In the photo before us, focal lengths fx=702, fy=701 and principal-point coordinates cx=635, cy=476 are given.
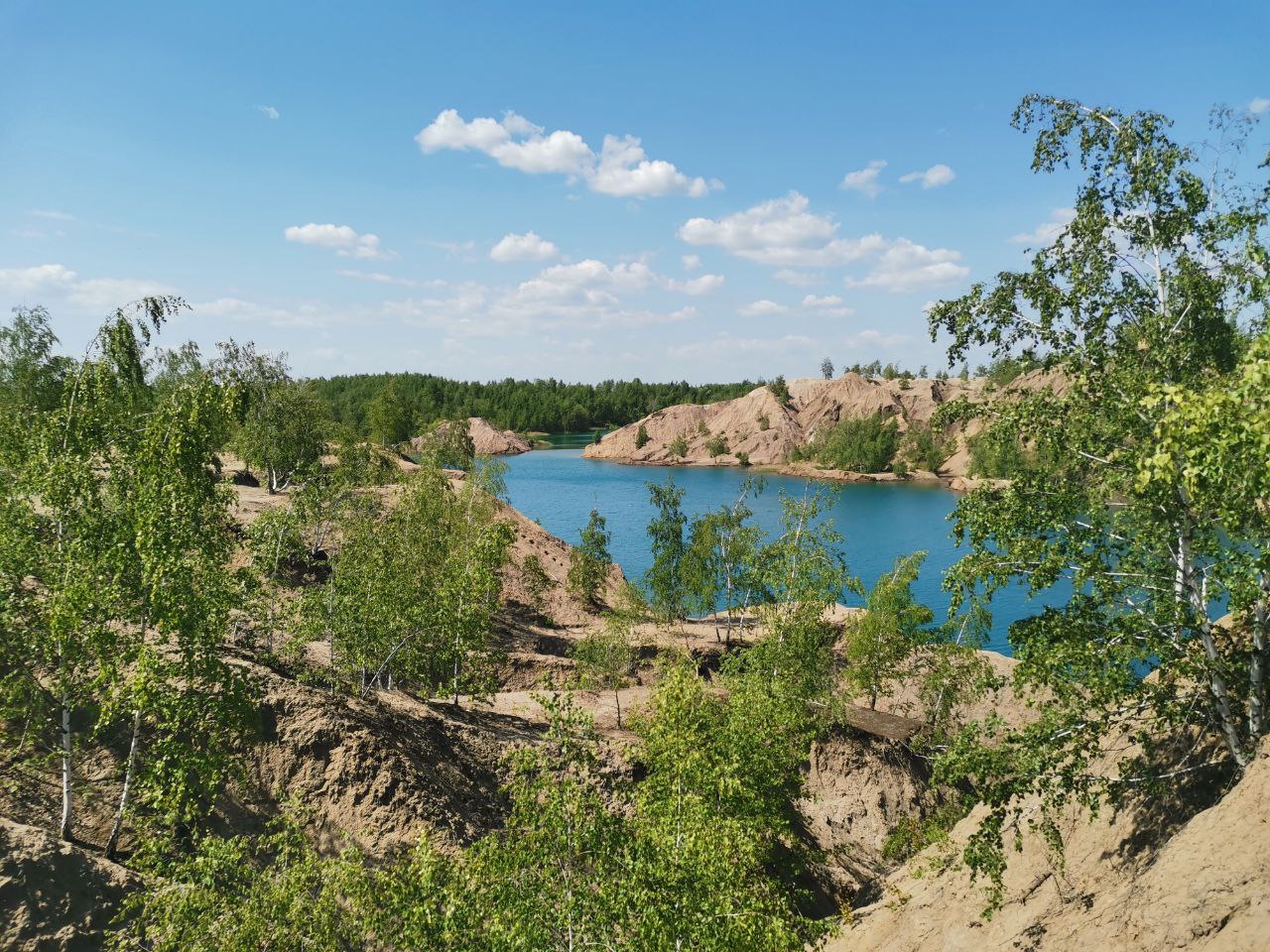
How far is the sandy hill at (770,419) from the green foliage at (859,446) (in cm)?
705

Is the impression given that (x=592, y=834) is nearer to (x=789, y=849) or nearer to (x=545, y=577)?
(x=789, y=849)

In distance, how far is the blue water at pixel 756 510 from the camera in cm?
6153

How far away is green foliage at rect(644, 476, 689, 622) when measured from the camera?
43.9m

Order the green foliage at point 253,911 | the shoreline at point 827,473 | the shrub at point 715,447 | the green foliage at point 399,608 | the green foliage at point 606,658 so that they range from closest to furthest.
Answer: the green foliage at point 253,911, the green foliage at point 399,608, the green foliage at point 606,658, the shoreline at point 827,473, the shrub at point 715,447

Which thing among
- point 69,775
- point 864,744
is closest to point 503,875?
point 69,775

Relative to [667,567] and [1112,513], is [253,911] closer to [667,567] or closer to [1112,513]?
[1112,513]

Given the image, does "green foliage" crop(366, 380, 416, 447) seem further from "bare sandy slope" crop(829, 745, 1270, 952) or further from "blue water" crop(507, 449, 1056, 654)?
"bare sandy slope" crop(829, 745, 1270, 952)

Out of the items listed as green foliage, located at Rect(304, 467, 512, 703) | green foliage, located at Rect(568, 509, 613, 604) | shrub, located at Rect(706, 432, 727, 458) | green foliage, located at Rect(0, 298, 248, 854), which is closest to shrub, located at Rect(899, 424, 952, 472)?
shrub, located at Rect(706, 432, 727, 458)

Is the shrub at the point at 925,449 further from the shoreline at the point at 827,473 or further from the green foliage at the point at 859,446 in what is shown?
the green foliage at the point at 859,446

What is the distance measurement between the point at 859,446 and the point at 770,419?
30.3 m

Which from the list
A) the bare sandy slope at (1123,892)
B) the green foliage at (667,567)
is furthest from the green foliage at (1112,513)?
the green foliage at (667,567)

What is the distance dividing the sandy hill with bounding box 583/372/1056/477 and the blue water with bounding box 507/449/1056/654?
38.8ft

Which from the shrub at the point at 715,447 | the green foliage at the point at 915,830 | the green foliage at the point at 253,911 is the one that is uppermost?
Result: the shrub at the point at 715,447

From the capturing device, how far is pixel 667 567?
4503 cm
